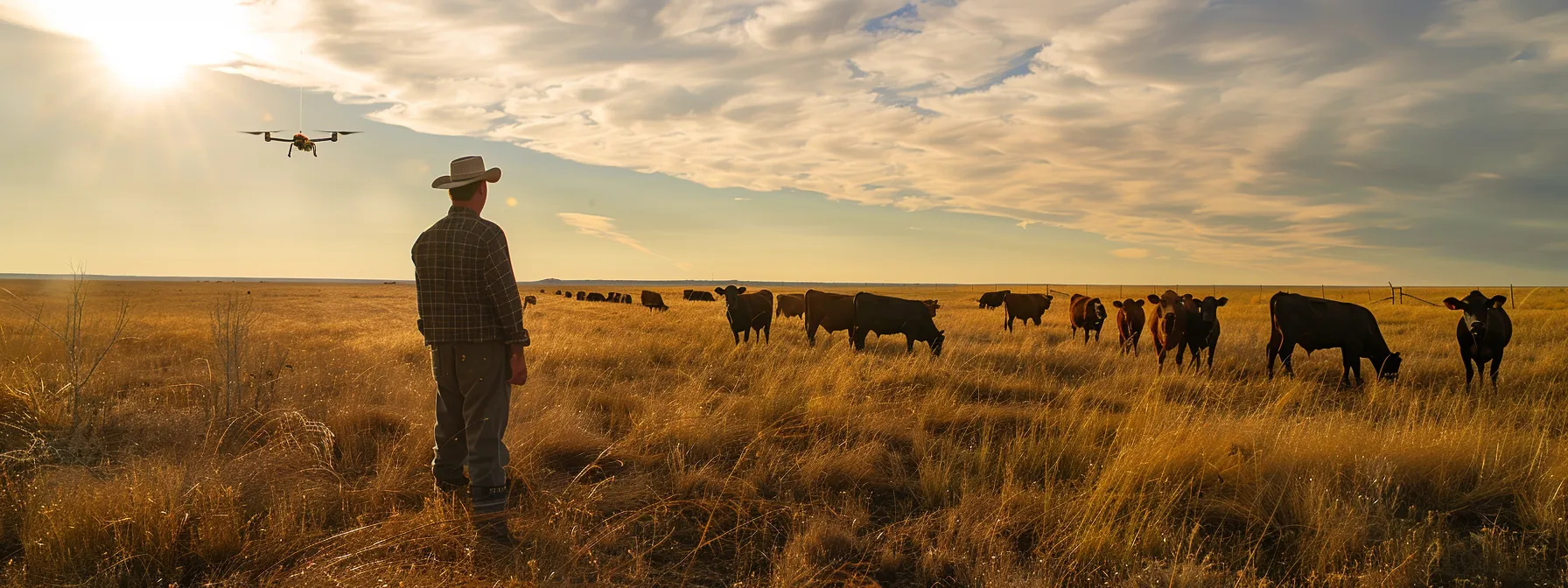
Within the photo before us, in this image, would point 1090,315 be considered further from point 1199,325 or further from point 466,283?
point 466,283

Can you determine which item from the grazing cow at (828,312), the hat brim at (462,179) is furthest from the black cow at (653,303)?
the hat brim at (462,179)

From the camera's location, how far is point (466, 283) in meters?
4.04

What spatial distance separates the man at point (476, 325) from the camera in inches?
158

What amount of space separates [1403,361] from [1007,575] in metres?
14.8

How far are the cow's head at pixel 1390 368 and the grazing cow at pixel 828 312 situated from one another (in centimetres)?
1028

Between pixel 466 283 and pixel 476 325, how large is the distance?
0.26m

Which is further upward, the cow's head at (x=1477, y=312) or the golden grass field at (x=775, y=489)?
the cow's head at (x=1477, y=312)

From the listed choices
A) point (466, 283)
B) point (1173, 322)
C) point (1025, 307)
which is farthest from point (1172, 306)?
point (1025, 307)

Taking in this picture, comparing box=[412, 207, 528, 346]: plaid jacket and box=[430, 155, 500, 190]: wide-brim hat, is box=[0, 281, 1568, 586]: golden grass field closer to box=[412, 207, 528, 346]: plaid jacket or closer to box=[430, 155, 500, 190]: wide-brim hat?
box=[412, 207, 528, 346]: plaid jacket

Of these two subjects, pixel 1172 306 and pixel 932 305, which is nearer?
pixel 1172 306

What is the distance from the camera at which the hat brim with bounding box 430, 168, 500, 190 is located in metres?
4.13

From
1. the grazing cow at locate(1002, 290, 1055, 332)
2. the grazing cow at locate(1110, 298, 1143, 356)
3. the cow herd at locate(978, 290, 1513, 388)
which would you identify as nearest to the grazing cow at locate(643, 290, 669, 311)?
the grazing cow at locate(1002, 290, 1055, 332)

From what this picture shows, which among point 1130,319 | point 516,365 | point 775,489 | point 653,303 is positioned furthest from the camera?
point 653,303

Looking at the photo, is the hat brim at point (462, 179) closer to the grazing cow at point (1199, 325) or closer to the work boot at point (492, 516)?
the work boot at point (492, 516)
